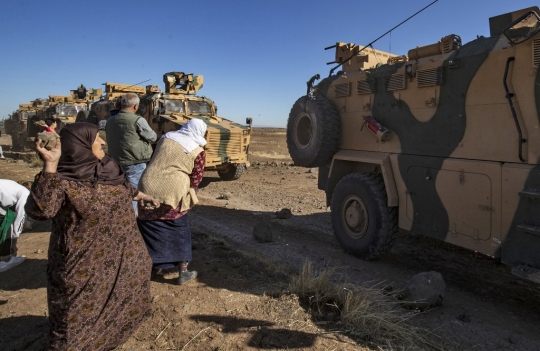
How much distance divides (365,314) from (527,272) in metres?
1.35

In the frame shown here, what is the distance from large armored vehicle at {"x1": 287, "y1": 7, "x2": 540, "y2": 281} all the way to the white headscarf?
2014mm

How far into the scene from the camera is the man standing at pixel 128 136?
15.1ft

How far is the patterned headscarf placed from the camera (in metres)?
2.48

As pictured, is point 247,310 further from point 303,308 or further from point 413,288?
point 413,288

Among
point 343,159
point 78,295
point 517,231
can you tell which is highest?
point 343,159

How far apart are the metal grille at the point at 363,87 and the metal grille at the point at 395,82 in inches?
10.2

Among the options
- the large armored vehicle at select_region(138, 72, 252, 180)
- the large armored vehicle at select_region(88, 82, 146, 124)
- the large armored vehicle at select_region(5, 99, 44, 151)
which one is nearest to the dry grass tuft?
the large armored vehicle at select_region(138, 72, 252, 180)

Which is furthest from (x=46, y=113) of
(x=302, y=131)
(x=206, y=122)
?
(x=302, y=131)

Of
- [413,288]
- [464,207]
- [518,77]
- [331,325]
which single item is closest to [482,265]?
[464,207]

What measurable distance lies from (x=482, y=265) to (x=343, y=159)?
6.52ft

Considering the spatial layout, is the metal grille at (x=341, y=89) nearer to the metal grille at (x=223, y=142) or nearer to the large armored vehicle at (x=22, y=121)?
the metal grille at (x=223, y=142)

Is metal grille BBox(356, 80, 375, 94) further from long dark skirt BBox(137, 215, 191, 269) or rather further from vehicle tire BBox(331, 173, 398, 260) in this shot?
long dark skirt BBox(137, 215, 191, 269)

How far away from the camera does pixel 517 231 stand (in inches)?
134

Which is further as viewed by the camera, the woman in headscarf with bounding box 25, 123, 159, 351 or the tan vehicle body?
the tan vehicle body
